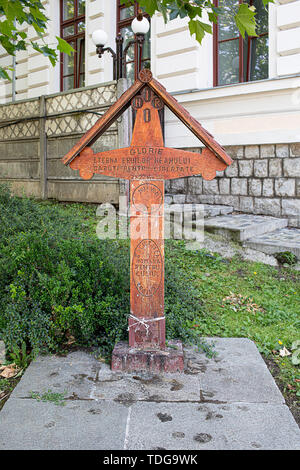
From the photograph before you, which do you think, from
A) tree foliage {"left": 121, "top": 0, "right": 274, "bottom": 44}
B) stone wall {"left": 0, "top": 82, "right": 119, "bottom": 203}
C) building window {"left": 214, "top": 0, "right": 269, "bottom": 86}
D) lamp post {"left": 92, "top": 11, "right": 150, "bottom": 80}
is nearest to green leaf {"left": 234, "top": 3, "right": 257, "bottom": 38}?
tree foliage {"left": 121, "top": 0, "right": 274, "bottom": 44}

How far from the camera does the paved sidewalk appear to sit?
7.07 feet

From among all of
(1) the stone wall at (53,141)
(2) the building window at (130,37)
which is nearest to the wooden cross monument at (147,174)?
(1) the stone wall at (53,141)

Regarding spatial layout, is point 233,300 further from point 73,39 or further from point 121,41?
point 73,39

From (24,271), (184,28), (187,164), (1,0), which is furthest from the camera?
(184,28)

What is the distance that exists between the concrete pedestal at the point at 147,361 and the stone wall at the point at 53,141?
4822 mm

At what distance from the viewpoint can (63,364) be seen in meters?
3.02

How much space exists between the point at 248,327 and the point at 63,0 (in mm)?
10742

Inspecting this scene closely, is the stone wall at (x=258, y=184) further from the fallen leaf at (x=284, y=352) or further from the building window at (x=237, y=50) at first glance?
the fallen leaf at (x=284, y=352)

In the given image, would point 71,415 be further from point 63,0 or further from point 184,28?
point 63,0

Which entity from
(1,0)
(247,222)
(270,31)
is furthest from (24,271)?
(270,31)

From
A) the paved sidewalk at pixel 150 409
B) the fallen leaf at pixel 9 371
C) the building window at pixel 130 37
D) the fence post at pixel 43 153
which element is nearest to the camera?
the paved sidewalk at pixel 150 409

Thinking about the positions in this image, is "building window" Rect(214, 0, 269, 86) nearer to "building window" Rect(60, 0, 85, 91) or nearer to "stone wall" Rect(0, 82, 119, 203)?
"stone wall" Rect(0, 82, 119, 203)

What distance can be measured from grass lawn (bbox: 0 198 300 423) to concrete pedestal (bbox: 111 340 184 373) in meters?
0.38

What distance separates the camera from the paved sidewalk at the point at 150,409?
84.9 inches
